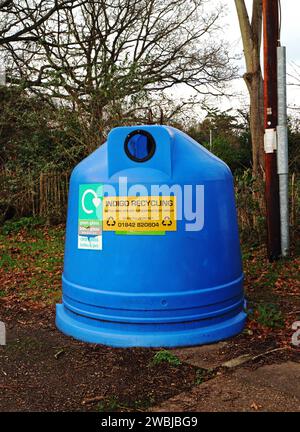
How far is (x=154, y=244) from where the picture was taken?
337 centimetres

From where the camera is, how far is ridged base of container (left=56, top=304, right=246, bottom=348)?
3381 mm

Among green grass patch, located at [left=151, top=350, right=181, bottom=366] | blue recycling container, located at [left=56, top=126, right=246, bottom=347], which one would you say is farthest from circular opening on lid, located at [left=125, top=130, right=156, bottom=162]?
green grass patch, located at [left=151, top=350, right=181, bottom=366]

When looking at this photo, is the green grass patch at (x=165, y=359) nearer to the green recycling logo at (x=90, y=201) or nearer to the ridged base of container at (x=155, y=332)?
the ridged base of container at (x=155, y=332)

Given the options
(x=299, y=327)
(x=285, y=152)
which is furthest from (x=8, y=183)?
(x=299, y=327)

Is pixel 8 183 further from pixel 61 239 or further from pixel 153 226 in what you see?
pixel 153 226

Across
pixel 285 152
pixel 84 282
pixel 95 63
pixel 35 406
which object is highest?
pixel 95 63

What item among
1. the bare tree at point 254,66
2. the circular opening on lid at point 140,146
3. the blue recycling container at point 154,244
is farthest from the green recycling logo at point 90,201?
the bare tree at point 254,66

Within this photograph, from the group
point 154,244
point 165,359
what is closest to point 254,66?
point 154,244

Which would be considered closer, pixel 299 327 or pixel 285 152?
pixel 299 327

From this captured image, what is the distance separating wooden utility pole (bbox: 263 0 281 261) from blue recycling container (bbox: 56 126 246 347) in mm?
2376

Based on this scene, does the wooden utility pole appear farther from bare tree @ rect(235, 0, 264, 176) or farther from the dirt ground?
bare tree @ rect(235, 0, 264, 176)

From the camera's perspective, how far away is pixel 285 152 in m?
5.69

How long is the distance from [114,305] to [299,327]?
57.0 inches

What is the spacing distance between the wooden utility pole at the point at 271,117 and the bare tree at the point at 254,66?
10.4ft
